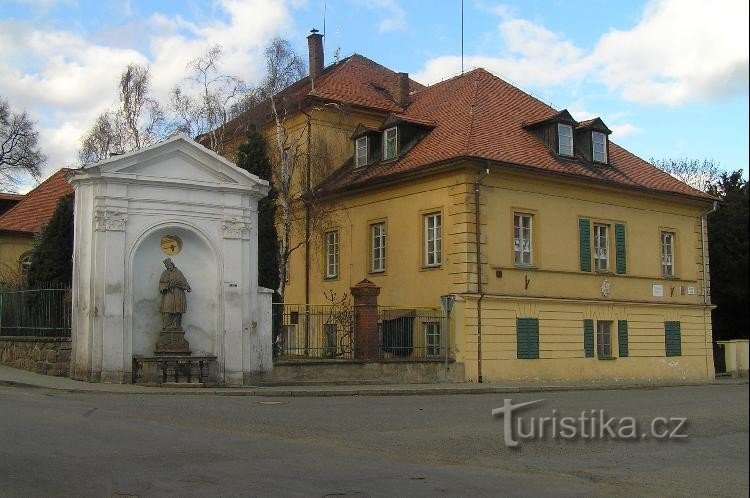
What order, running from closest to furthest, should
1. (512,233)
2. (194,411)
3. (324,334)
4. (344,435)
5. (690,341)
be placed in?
(344,435), (194,411), (324,334), (512,233), (690,341)

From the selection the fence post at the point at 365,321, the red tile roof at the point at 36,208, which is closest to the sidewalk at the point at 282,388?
the fence post at the point at 365,321

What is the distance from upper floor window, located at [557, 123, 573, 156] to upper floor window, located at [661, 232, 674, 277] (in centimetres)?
562

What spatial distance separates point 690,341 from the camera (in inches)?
1330

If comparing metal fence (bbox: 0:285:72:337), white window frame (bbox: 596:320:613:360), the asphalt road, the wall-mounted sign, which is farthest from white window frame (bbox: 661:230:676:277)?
metal fence (bbox: 0:285:72:337)

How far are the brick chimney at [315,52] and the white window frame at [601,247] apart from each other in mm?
15204

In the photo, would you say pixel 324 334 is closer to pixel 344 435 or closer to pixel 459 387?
pixel 459 387

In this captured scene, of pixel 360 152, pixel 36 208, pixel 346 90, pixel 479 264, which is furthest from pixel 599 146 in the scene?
pixel 36 208

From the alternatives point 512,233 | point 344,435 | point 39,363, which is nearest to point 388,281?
point 512,233

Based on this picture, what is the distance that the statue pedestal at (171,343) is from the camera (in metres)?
21.7

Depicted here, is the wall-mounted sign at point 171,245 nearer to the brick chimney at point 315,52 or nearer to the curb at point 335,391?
the curb at point 335,391

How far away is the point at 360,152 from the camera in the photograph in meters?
33.0

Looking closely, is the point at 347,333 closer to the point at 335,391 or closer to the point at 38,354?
the point at 335,391

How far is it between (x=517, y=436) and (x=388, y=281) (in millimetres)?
17310

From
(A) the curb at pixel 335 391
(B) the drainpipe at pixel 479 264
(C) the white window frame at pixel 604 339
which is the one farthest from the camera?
(C) the white window frame at pixel 604 339
